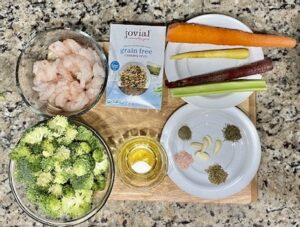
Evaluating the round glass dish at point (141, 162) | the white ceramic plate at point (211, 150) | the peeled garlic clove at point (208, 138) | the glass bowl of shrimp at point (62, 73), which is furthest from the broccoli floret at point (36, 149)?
the peeled garlic clove at point (208, 138)

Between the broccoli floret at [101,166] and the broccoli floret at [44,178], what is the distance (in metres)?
0.11

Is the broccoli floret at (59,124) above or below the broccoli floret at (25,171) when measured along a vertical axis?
above

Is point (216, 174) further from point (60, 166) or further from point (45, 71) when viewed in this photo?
point (45, 71)

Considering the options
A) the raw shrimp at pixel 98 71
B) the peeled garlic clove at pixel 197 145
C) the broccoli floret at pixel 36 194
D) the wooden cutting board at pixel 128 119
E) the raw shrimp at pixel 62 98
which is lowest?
the broccoli floret at pixel 36 194

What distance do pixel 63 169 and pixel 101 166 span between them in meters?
0.10

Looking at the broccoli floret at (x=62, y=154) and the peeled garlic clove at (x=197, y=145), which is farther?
the peeled garlic clove at (x=197, y=145)

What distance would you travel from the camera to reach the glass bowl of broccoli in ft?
4.21

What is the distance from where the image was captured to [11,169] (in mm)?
1345

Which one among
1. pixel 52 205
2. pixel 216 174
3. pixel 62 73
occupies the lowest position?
pixel 52 205

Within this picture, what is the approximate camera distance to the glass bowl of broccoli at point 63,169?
1.28m

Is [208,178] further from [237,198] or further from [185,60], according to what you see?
[185,60]

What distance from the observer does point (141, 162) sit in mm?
1383

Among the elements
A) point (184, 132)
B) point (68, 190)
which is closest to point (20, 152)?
point (68, 190)

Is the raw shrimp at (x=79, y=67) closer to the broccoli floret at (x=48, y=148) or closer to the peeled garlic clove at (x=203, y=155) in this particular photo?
the broccoli floret at (x=48, y=148)
